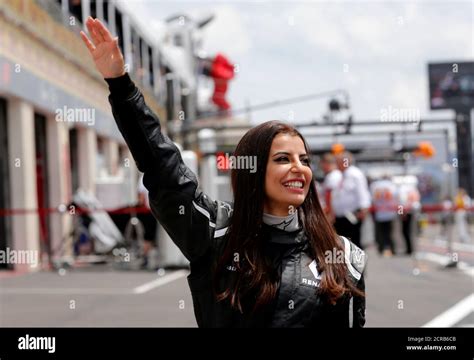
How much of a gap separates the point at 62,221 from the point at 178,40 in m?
10.4

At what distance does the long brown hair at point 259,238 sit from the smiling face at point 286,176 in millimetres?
17

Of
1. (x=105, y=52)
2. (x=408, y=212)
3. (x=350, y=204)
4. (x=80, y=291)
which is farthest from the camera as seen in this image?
(x=408, y=212)

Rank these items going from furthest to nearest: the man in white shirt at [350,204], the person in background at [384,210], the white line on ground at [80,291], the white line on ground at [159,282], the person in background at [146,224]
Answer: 1. the person in background at [384,210]
2. the person in background at [146,224]
3. the white line on ground at [159,282]
4. the white line on ground at [80,291]
5. the man in white shirt at [350,204]

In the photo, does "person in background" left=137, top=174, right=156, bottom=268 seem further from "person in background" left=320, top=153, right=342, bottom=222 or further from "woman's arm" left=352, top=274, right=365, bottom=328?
"woman's arm" left=352, top=274, right=365, bottom=328

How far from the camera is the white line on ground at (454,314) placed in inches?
294

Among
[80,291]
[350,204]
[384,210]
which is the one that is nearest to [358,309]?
[350,204]

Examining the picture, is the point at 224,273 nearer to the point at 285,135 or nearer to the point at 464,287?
the point at 285,135

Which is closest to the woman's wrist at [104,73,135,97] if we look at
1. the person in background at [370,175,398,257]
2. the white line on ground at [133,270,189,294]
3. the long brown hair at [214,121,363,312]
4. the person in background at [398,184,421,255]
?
the long brown hair at [214,121,363,312]

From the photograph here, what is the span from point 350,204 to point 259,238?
7.51 m

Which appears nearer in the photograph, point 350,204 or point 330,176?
point 350,204

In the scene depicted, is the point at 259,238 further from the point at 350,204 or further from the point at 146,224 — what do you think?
the point at 146,224

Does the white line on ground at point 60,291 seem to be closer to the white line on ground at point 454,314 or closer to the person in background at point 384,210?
the white line on ground at point 454,314

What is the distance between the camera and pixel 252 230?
2475mm

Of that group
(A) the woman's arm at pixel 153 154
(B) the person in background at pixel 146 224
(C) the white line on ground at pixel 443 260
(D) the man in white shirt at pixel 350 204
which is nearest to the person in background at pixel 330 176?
(D) the man in white shirt at pixel 350 204
